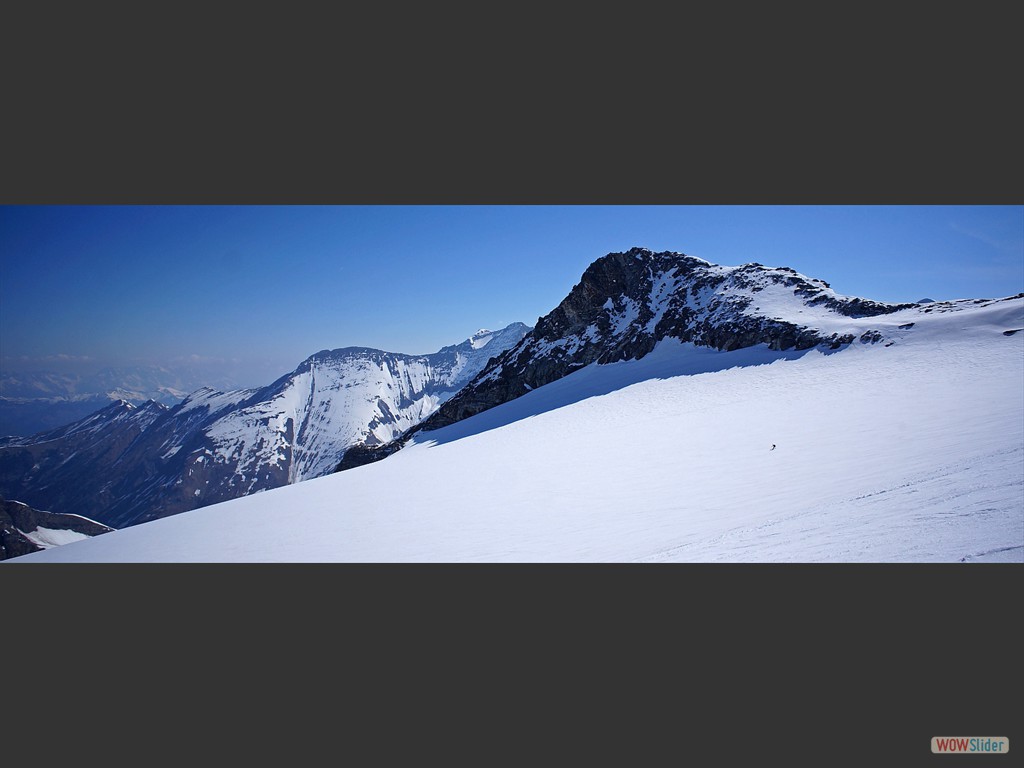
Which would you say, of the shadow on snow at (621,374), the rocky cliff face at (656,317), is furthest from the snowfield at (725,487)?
the rocky cliff face at (656,317)

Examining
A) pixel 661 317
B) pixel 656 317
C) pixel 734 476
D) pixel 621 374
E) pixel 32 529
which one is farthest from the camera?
pixel 32 529

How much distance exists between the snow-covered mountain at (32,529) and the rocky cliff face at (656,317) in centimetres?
5234

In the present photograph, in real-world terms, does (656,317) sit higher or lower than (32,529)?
higher

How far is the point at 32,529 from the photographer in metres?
65.2

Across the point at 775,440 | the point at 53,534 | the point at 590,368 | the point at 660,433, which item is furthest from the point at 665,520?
the point at 53,534

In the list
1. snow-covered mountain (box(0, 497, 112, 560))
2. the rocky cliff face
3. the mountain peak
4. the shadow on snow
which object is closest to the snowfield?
the shadow on snow

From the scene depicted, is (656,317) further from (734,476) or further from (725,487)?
(725,487)

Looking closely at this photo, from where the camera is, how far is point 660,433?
13.9m

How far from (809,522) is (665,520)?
6.90ft

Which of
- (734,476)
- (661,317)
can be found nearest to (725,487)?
(734,476)

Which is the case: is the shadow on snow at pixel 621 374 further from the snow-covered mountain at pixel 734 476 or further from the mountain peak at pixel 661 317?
the mountain peak at pixel 661 317

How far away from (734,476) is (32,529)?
104505 mm

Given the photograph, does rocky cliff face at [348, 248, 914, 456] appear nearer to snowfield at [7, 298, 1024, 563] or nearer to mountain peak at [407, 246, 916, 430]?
mountain peak at [407, 246, 916, 430]

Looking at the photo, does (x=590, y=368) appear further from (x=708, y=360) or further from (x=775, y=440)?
(x=775, y=440)
